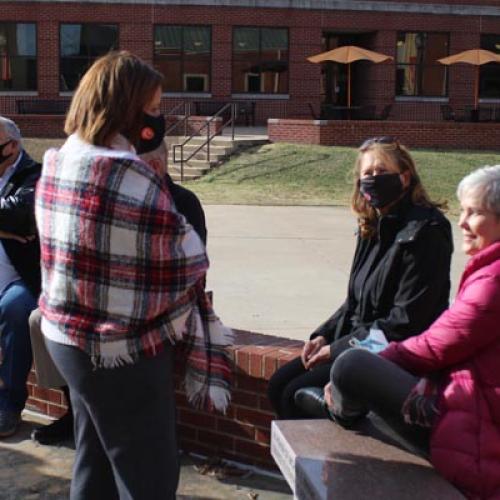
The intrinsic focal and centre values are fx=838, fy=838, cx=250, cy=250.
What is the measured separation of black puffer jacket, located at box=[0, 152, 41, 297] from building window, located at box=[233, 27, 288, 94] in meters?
26.0

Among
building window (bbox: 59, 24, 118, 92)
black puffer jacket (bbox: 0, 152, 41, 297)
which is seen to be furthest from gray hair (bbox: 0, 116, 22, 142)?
building window (bbox: 59, 24, 118, 92)

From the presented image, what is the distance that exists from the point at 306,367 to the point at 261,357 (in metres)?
0.33

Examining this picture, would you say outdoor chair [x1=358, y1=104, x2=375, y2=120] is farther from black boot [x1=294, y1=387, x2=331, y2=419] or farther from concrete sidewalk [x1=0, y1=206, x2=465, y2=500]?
black boot [x1=294, y1=387, x2=331, y2=419]

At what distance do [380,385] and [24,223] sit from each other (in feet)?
7.35

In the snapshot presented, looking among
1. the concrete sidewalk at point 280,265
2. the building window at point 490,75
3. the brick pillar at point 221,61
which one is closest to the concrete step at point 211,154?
the concrete sidewalk at point 280,265

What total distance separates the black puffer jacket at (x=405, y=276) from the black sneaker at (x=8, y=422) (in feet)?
6.34

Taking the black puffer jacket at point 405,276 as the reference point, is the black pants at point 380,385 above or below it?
below

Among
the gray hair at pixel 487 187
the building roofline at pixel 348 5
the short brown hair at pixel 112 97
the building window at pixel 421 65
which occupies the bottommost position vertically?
the gray hair at pixel 487 187

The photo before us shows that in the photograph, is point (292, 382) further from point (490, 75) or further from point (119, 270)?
point (490, 75)

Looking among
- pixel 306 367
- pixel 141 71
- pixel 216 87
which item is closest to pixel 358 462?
pixel 306 367

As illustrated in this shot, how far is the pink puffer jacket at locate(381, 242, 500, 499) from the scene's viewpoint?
272 cm

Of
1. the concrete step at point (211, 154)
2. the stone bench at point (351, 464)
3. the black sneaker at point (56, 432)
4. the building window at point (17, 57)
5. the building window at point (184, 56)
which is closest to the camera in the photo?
the stone bench at point (351, 464)

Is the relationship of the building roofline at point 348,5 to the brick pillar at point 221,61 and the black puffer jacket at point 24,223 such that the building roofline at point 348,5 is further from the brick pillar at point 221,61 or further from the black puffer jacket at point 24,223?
the black puffer jacket at point 24,223

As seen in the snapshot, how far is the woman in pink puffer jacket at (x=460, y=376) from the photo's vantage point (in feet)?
8.98
